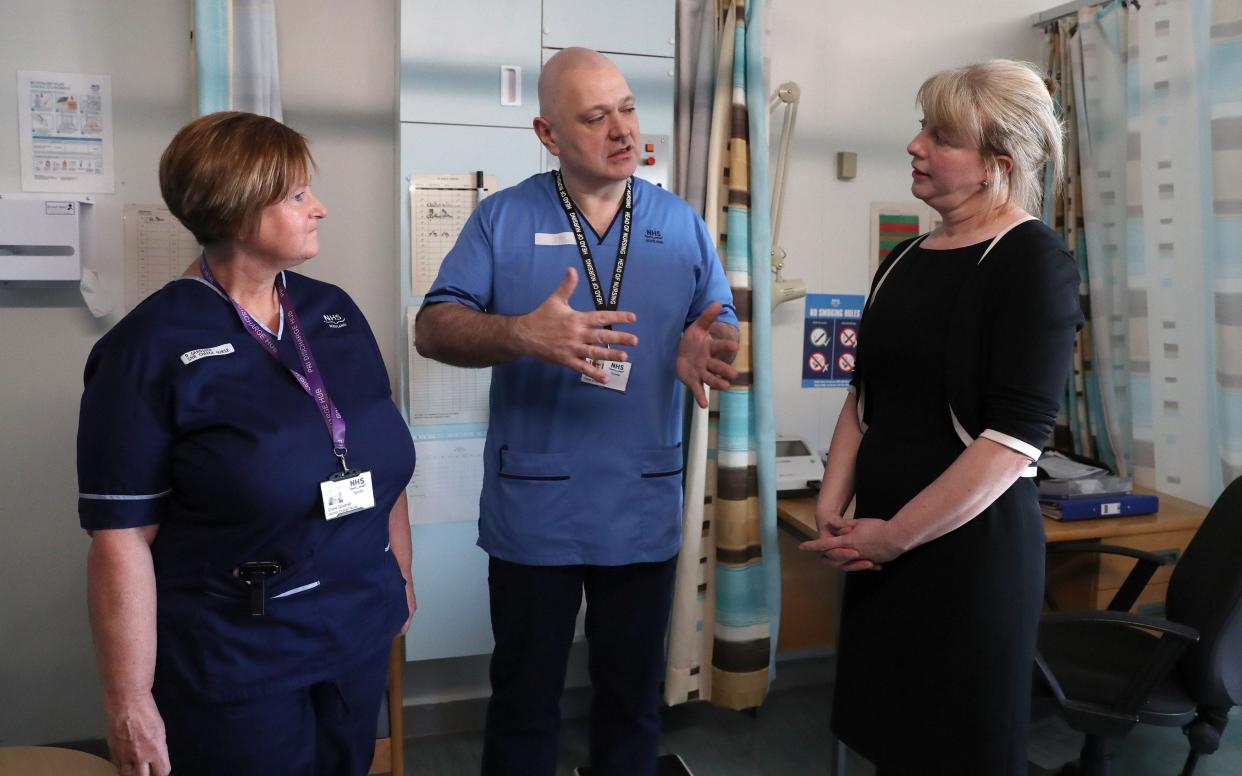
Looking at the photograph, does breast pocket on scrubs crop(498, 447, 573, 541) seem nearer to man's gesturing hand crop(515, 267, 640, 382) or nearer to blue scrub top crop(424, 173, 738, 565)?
blue scrub top crop(424, 173, 738, 565)

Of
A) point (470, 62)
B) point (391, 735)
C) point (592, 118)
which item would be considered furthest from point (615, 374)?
point (391, 735)

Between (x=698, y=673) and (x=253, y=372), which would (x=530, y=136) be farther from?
(x=698, y=673)

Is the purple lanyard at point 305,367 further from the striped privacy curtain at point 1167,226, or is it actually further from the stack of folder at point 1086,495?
the striped privacy curtain at point 1167,226

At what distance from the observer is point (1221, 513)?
192 centimetres

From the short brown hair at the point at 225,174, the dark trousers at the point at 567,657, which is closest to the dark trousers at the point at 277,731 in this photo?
the dark trousers at the point at 567,657

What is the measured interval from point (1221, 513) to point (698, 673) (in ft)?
4.56

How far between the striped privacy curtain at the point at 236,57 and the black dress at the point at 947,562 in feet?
5.45

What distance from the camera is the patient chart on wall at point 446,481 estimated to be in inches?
91.8

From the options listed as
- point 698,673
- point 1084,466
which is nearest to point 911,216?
point 1084,466

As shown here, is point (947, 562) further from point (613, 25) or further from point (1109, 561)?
point (613, 25)

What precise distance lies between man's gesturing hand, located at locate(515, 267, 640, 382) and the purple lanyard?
0.31m

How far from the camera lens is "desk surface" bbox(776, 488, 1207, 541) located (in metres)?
2.32

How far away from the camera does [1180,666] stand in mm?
1898

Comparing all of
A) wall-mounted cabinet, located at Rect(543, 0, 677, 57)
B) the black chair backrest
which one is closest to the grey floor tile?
the black chair backrest
